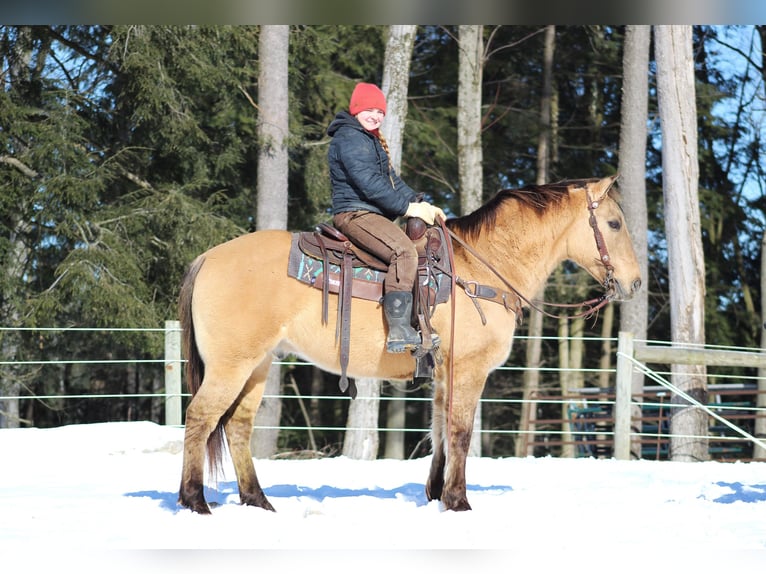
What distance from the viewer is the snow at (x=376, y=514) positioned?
406 centimetres

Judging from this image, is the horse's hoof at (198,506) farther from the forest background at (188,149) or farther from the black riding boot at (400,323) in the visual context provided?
the forest background at (188,149)

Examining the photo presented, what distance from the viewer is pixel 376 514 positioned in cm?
520

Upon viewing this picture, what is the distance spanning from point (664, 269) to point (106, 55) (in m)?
12.5

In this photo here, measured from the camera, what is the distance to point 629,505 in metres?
5.88

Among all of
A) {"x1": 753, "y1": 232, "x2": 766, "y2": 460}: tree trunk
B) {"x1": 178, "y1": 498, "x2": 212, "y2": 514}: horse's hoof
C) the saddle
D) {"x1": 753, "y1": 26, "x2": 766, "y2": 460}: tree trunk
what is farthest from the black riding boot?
{"x1": 753, "y1": 232, "x2": 766, "y2": 460}: tree trunk

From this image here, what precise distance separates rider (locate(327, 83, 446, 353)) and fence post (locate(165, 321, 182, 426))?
3.84 metres

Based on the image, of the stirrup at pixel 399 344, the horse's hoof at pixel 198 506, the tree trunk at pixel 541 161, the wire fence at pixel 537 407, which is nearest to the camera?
the stirrup at pixel 399 344

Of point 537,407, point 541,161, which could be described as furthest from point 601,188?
point 537,407

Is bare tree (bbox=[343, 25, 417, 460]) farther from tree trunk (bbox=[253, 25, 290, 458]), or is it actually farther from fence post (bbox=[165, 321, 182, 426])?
fence post (bbox=[165, 321, 182, 426])

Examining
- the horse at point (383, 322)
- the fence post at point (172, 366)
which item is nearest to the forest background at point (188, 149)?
the fence post at point (172, 366)

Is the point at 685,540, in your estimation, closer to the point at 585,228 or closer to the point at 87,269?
the point at 585,228

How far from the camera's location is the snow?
13.3 ft

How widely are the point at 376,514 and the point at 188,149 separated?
32.1 feet

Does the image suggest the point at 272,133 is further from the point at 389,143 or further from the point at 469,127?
the point at 469,127
